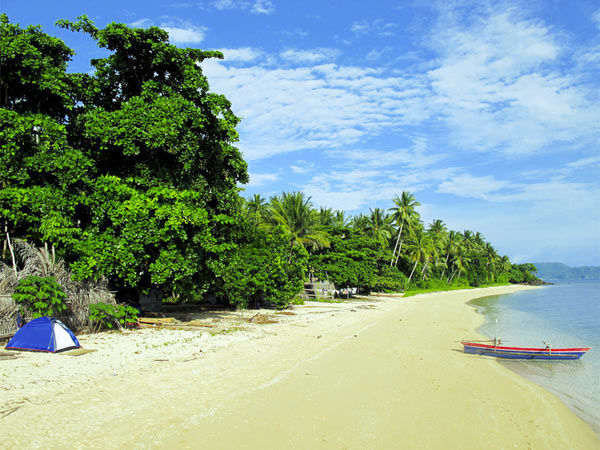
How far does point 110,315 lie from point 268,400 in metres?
8.26

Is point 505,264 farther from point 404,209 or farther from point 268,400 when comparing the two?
point 268,400

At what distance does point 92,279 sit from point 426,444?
38.6 ft

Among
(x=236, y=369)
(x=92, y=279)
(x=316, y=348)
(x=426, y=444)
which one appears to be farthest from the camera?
(x=92, y=279)

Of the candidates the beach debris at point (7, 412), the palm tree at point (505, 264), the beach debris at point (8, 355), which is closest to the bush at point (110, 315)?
the beach debris at point (8, 355)

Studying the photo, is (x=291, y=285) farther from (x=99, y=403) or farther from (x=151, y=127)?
(x=99, y=403)

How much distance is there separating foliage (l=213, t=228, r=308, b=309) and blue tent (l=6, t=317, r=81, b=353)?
8.50m

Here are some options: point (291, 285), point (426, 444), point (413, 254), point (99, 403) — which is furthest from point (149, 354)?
point (413, 254)

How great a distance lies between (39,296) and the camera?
11016 mm

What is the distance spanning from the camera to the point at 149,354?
401 inches

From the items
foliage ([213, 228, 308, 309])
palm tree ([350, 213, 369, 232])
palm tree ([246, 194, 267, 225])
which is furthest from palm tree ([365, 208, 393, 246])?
foliage ([213, 228, 308, 309])

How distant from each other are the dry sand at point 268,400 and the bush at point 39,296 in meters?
1.29

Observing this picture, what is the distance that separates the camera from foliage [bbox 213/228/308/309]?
1925cm

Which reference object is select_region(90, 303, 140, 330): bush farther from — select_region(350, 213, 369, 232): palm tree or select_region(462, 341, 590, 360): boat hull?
select_region(350, 213, 369, 232): palm tree

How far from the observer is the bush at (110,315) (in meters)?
12.6
